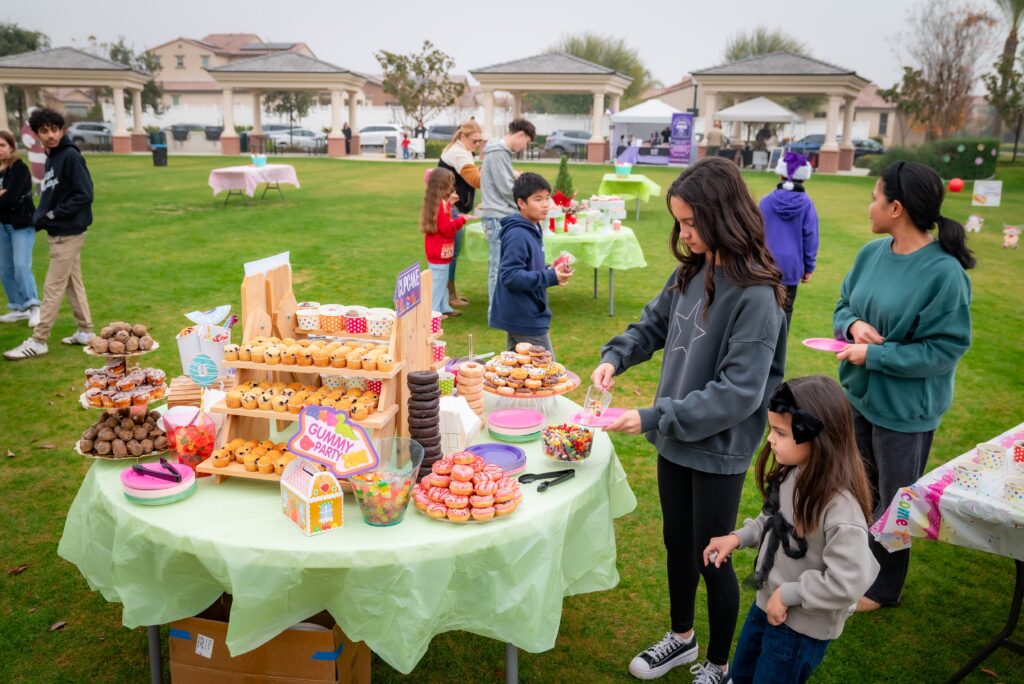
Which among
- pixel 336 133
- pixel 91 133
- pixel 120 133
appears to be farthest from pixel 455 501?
pixel 91 133

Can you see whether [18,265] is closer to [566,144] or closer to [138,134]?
[566,144]

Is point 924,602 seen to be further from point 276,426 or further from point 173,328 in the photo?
point 173,328

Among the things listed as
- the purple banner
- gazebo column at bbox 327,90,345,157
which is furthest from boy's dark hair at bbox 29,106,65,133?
gazebo column at bbox 327,90,345,157

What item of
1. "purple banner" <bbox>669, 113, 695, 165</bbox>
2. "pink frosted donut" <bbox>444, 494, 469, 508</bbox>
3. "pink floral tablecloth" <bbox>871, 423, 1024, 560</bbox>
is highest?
"purple banner" <bbox>669, 113, 695, 165</bbox>

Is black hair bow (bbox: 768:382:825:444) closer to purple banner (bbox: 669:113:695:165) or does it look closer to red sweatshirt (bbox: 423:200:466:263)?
red sweatshirt (bbox: 423:200:466:263)

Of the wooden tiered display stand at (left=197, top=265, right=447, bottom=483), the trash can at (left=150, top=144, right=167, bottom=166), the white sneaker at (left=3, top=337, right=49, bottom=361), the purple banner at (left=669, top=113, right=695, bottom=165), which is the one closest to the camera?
the wooden tiered display stand at (left=197, top=265, right=447, bottom=483)

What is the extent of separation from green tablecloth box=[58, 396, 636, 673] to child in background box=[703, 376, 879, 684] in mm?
583

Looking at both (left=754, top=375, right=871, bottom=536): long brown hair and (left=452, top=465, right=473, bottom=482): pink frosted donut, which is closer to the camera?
(left=754, top=375, right=871, bottom=536): long brown hair

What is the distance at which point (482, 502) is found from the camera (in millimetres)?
2287

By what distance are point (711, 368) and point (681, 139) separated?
95.4 ft

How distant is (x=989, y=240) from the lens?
1459cm

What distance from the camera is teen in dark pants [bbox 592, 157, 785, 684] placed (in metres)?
2.40

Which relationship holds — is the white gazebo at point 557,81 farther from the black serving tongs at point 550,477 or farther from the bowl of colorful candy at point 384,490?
the bowl of colorful candy at point 384,490

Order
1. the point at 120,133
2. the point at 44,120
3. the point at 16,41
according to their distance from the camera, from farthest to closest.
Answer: the point at 16,41
the point at 120,133
the point at 44,120
